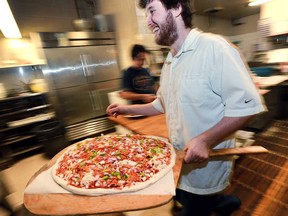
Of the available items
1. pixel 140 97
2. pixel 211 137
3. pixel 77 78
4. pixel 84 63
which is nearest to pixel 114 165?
pixel 211 137

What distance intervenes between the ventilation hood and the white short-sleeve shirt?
3496 mm

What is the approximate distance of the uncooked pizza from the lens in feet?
3.13

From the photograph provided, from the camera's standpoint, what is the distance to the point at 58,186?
0.98 metres

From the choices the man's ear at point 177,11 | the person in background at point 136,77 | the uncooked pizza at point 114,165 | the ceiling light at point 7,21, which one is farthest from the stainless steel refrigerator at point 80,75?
the man's ear at point 177,11

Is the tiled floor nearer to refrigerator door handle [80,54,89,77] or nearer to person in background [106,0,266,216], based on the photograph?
person in background [106,0,266,216]

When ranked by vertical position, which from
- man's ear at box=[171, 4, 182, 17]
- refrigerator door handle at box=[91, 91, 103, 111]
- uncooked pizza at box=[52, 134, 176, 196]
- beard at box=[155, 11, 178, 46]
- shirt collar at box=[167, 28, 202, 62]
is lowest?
refrigerator door handle at box=[91, 91, 103, 111]

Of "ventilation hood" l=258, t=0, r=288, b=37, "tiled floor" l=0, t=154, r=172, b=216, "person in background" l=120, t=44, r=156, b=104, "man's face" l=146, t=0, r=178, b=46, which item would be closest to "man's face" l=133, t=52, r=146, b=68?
"person in background" l=120, t=44, r=156, b=104

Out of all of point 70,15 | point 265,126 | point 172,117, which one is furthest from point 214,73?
point 70,15

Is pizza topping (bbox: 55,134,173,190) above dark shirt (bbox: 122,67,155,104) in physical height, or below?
below

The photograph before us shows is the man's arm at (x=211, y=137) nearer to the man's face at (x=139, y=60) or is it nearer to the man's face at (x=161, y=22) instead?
the man's face at (x=161, y=22)

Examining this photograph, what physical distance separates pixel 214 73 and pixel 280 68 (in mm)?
3432

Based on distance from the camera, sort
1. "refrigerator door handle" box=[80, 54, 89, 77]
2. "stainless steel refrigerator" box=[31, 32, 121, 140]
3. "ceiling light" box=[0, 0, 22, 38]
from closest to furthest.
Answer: "ceiling light" box=[0, 0, 22, 38], "stainless steel refrigerator" box=[31, 32, 121, 140], "refrigerator door handle" box=[80, 54, 89, 77]

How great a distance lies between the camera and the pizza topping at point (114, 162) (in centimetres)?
99

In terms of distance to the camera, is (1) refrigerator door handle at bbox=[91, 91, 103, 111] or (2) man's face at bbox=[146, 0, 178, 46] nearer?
(2) man's face at bbox=[146, 0, 178, 46]
